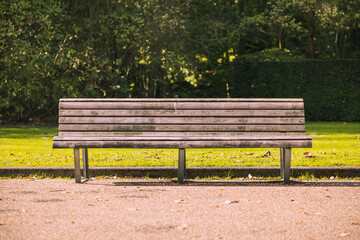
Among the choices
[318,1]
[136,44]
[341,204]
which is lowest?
[341,204]

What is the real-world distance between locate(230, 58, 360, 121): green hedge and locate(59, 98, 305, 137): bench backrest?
13.6 metres

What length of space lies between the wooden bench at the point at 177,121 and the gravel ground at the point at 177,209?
1.67 ft

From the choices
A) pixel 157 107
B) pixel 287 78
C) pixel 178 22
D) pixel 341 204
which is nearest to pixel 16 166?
pixel 157 107

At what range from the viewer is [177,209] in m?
5.12

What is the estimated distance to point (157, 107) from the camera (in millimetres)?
6844

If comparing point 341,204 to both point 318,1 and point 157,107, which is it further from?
point 318,1

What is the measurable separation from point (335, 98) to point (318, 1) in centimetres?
353

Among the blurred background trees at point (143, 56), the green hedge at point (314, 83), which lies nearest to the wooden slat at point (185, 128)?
the blurred background trees at point (143, 56)

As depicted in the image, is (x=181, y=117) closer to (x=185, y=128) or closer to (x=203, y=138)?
(x=185, y=128)

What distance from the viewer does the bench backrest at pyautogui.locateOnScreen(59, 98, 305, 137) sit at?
6742 millimetres

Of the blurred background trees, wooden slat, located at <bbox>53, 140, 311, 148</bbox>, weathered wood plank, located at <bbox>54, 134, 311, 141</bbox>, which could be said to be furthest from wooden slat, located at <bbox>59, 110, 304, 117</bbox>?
the blurred background trees

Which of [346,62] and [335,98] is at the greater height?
[346,62]

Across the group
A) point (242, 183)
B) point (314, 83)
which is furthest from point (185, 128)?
point (314, 83)

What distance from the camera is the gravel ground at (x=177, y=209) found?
4.27m
